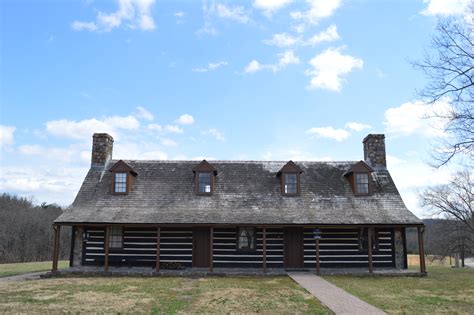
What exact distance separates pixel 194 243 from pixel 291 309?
424 inches

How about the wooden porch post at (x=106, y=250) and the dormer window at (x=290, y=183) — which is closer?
the wooden porch post at (x=106, y=250)

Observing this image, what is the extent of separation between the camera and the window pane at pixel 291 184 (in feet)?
74.8

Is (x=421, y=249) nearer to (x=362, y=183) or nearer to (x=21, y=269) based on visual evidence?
(x=362, y=183)

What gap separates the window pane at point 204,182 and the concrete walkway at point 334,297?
6.83 m

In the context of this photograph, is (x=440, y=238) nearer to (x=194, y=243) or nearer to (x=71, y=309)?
(x=194, y=243)

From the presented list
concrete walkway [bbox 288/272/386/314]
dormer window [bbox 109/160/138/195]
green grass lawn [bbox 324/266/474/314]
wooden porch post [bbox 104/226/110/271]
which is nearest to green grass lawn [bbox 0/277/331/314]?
concrete walkway [bbox 288/272/386/314]

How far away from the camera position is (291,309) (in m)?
11.5

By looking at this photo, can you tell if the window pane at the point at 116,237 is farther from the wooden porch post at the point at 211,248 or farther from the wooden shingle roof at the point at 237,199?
the wooden porch post at the point at 211,248

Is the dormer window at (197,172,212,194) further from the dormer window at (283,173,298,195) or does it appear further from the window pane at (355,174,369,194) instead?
the window pane at (355,174,369,194)

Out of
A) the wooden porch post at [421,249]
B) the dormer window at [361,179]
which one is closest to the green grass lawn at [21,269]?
the dormer window at [361,179]

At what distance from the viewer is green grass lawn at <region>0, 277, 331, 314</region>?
37.4 feet

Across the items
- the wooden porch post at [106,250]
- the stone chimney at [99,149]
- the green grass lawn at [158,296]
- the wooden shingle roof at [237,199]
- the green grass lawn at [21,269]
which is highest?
the stone chimney at [99,149]

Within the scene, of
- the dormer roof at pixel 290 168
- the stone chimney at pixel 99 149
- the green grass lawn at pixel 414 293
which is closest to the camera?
the green grass lawn at pixel 414 293

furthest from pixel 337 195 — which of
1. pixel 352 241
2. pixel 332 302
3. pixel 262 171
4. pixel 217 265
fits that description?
pixel 332 302
